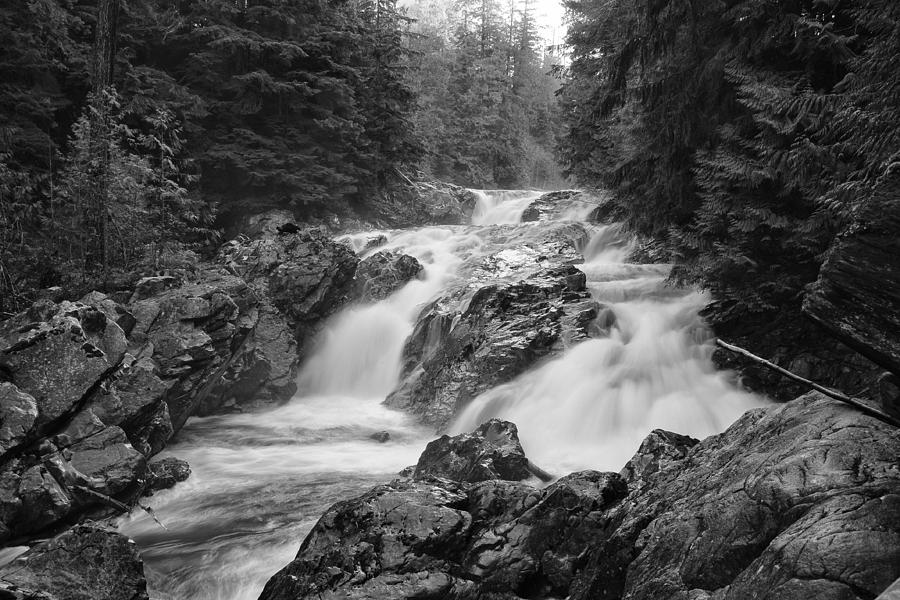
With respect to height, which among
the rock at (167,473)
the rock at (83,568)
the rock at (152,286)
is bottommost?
the rock at (167,473)

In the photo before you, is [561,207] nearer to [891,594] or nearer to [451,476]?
[451,476]

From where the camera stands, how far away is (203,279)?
35.1 feet

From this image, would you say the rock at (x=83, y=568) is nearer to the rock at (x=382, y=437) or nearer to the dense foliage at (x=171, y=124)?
the rock at (x=382, y=437)

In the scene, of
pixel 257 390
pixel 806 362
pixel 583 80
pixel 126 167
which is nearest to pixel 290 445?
pixel 257 390

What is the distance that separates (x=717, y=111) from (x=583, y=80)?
6317 mm

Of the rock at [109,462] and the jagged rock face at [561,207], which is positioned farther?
the jagged rock face at [561,207]

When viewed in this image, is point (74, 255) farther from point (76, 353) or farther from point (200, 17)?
point (200, 17)

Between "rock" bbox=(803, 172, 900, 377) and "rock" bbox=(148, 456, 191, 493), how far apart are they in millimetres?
7351

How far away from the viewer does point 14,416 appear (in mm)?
5547

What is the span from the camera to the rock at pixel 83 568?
390 centimetres

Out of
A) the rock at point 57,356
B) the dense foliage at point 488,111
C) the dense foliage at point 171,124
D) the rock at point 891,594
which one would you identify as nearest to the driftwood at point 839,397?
the rock at point 891,594

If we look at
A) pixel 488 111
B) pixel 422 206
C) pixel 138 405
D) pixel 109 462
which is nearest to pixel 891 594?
pixel 109 462

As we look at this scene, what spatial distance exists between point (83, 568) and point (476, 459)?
12.3 feet

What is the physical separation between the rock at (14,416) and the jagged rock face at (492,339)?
5876 millimetres
